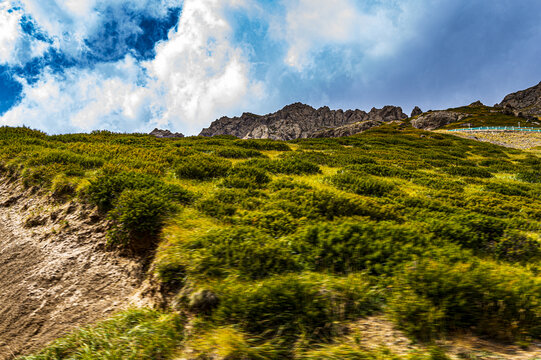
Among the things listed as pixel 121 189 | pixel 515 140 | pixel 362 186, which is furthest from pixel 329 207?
pixel 515 140

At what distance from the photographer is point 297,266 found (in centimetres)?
446

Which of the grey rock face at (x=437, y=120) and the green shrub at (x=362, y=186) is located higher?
the grey rock face at (x=437, y=120)

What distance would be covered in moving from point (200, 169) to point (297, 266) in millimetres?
6237

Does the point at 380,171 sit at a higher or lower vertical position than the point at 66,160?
lower

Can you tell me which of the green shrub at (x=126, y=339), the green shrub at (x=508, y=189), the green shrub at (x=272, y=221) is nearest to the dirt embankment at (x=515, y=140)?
the green shrub at (x=508, y=189)

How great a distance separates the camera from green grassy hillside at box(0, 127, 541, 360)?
3135 millimetres

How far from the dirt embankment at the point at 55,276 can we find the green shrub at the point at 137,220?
1.28 feet

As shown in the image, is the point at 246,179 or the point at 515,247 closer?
the point at 515,247

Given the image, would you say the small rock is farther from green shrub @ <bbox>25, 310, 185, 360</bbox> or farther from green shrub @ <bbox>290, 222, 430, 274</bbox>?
green shrub @ <bbox>290, 222, 430, 274</bbox>

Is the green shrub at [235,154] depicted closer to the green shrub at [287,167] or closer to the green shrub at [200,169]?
the green shrub at [287,167]

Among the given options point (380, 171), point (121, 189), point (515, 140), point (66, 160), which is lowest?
point (121, 189)

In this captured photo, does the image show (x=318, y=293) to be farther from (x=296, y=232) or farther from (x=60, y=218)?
(x=60, y=218)

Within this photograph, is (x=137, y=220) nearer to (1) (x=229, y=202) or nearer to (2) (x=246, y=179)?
(1) (x=229, y=202)

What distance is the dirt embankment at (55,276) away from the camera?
13.5 ft
